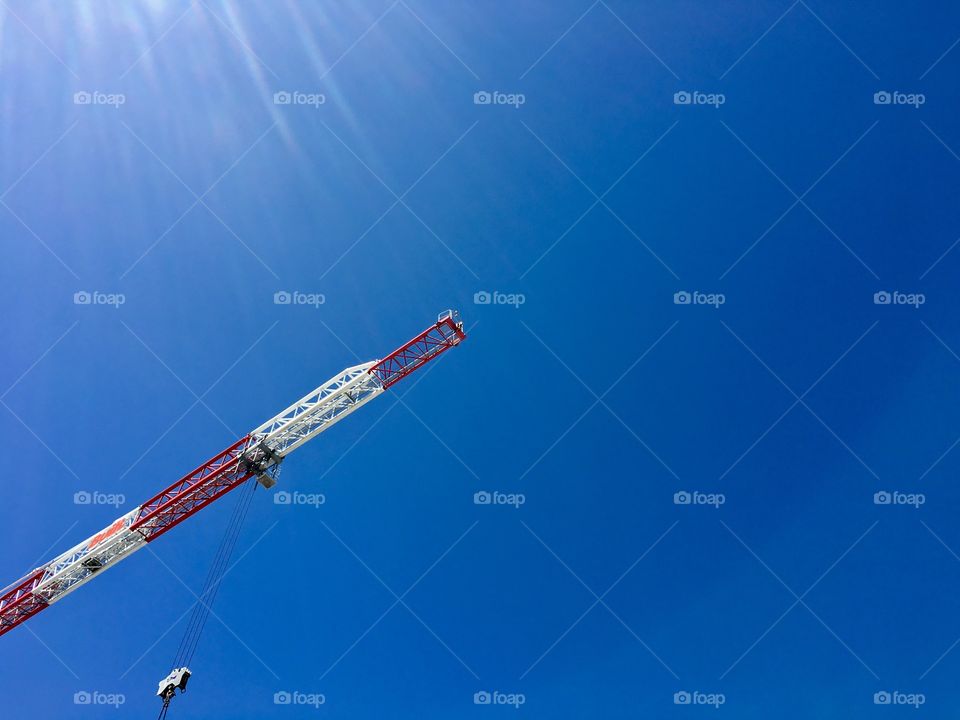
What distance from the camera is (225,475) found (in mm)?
35250

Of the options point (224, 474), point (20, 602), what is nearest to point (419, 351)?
point (224, 474)

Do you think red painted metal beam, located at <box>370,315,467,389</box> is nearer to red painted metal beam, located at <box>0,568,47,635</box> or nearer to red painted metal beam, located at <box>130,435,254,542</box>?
red painted metal beam, located at <box>130,435,254,542</box>

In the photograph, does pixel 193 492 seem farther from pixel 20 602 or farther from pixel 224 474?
pixel 20 602

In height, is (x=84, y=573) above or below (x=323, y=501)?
below

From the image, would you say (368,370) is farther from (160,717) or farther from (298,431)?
(160,717)

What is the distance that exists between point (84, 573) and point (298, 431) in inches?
646

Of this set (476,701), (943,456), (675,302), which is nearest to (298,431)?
(476,701)

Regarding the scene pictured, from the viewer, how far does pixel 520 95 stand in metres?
38.3

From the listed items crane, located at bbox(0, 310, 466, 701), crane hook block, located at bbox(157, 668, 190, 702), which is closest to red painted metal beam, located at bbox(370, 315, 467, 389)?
crane, located at bbox(0, 310, 466, 701)

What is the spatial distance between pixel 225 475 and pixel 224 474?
10 centimetres

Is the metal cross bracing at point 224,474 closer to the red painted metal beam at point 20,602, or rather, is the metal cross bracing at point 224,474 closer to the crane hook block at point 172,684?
the red painted metal beam at point 20,602

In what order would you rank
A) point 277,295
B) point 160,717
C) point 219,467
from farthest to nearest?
point 277,295, point 219,467, point 160,717

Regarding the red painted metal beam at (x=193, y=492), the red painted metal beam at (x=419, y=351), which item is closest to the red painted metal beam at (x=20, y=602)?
the red painted metal beam at (x=193, y=492)

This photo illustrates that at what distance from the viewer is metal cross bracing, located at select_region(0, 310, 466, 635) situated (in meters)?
35.2
